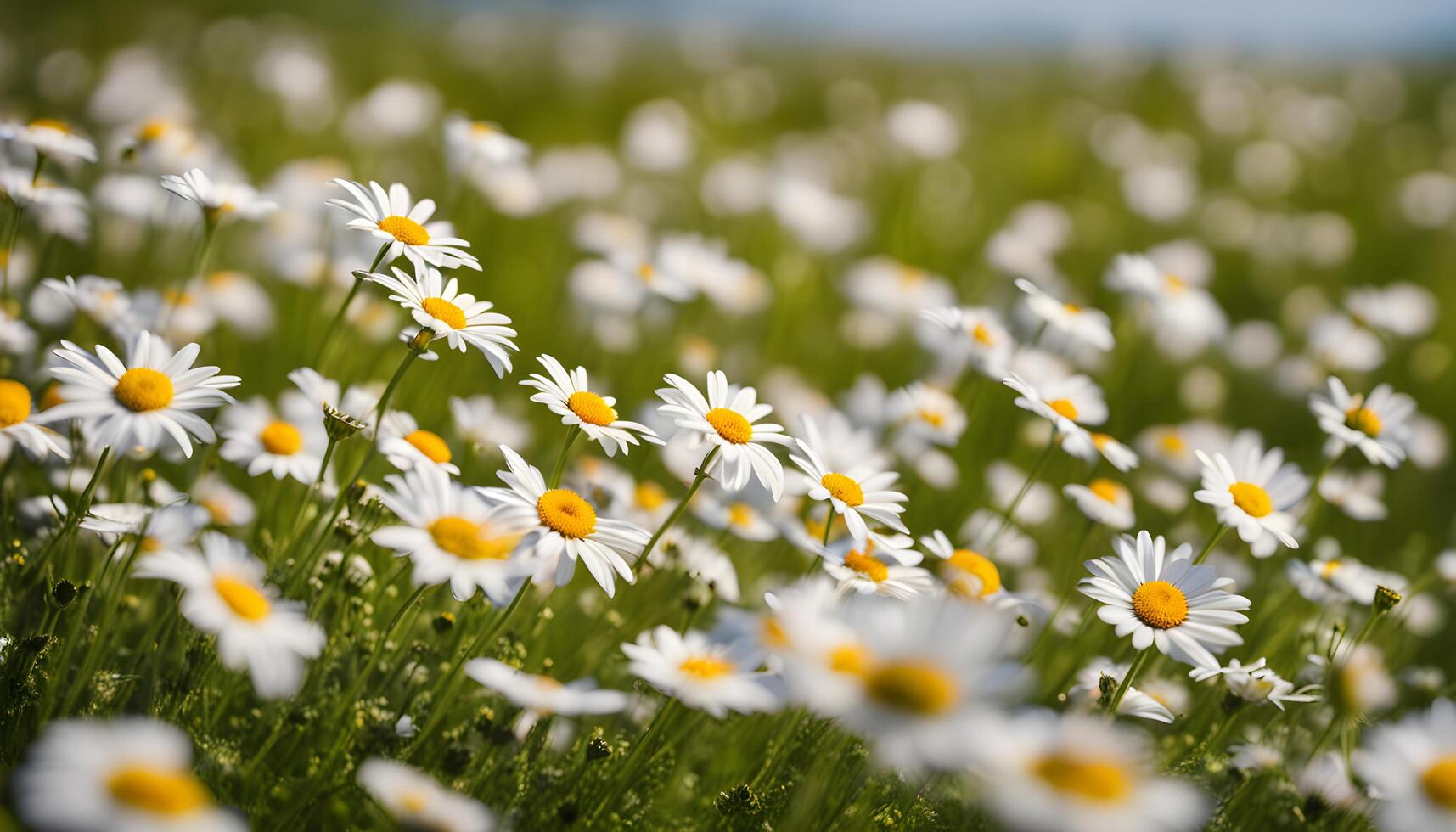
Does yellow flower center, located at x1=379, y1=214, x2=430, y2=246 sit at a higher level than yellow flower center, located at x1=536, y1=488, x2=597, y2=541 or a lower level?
higher

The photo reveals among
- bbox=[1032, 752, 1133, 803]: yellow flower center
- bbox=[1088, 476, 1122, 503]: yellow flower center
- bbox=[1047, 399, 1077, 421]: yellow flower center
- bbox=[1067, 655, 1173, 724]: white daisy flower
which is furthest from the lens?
bbox=[1088, 476, 1122, 503]: yellow flower center

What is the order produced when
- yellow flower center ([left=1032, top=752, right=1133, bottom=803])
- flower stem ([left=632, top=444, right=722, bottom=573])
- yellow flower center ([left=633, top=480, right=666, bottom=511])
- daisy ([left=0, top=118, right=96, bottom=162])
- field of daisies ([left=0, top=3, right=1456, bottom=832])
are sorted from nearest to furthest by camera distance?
yellow flower center ([left=1032, top=752, right=1133, bottom=803]) < field of daisies ([left=0, top=3, right=1456, bottom=832]) < flower stem ([left=632, top=444, right=722, bottom=573]) < daisy ([left=0, top=118, right=96, bottom=162]) < yellow flower center ([left=633, top=480, right=666, bottom=511])

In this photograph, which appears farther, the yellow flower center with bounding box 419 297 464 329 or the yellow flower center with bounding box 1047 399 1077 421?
the yellow flower center with bounding box 1047 399 1077 421

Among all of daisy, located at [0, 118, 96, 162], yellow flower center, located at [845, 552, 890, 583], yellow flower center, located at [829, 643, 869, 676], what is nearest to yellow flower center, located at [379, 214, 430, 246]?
daisy, located at [0, 118, 96, 162]

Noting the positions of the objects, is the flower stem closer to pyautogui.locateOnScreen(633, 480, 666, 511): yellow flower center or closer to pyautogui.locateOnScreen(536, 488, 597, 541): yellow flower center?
pyautogui.locateOnScreen(536, 488, 597, 541): yellow flower center

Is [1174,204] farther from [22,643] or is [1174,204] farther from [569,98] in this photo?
[22,643]

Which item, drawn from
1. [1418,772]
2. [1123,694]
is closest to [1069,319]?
[1123,694]

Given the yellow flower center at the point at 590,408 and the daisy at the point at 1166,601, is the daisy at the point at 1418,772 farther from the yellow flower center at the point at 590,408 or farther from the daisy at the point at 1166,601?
the yellow flower center at the point at 590,408

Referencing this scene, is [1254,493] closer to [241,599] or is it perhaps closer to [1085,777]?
[1085,777]
